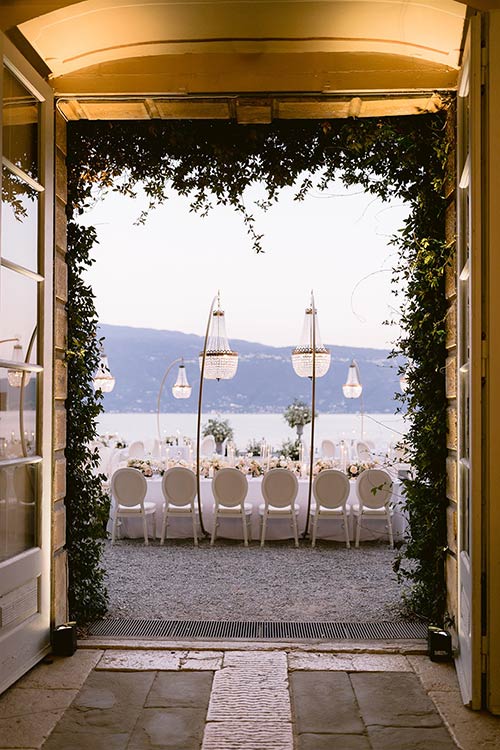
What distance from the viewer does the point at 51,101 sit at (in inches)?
157

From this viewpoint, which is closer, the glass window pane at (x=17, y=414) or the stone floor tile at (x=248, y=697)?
the stone floor tile at (x=248, y=697)

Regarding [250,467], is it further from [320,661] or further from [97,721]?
[97,721]

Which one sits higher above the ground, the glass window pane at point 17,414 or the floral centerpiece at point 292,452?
the glass window pane at point 17,414

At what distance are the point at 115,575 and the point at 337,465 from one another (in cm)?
332

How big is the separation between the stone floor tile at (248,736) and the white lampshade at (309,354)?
591cm

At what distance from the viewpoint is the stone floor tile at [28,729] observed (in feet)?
9.55

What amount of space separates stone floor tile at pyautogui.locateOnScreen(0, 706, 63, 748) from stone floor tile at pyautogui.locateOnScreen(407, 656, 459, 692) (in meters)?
1.81

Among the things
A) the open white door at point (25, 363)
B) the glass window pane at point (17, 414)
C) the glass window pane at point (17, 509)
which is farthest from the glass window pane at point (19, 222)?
the glass window pane at point (17, 509)

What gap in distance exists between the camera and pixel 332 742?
2.92 meters

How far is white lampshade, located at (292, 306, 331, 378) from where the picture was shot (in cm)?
887

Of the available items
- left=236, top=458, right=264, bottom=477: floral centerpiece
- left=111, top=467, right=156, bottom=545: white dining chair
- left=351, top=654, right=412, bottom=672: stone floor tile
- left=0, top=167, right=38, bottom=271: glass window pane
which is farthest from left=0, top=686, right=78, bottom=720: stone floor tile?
left=236, top=458, right=264, bottom=477: floral centerpiece

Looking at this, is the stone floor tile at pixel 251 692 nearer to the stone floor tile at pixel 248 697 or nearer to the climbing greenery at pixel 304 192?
the stone floor tile at pixel 248 697

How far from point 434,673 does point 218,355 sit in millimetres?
5748

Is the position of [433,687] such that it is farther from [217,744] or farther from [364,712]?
[217,744]
